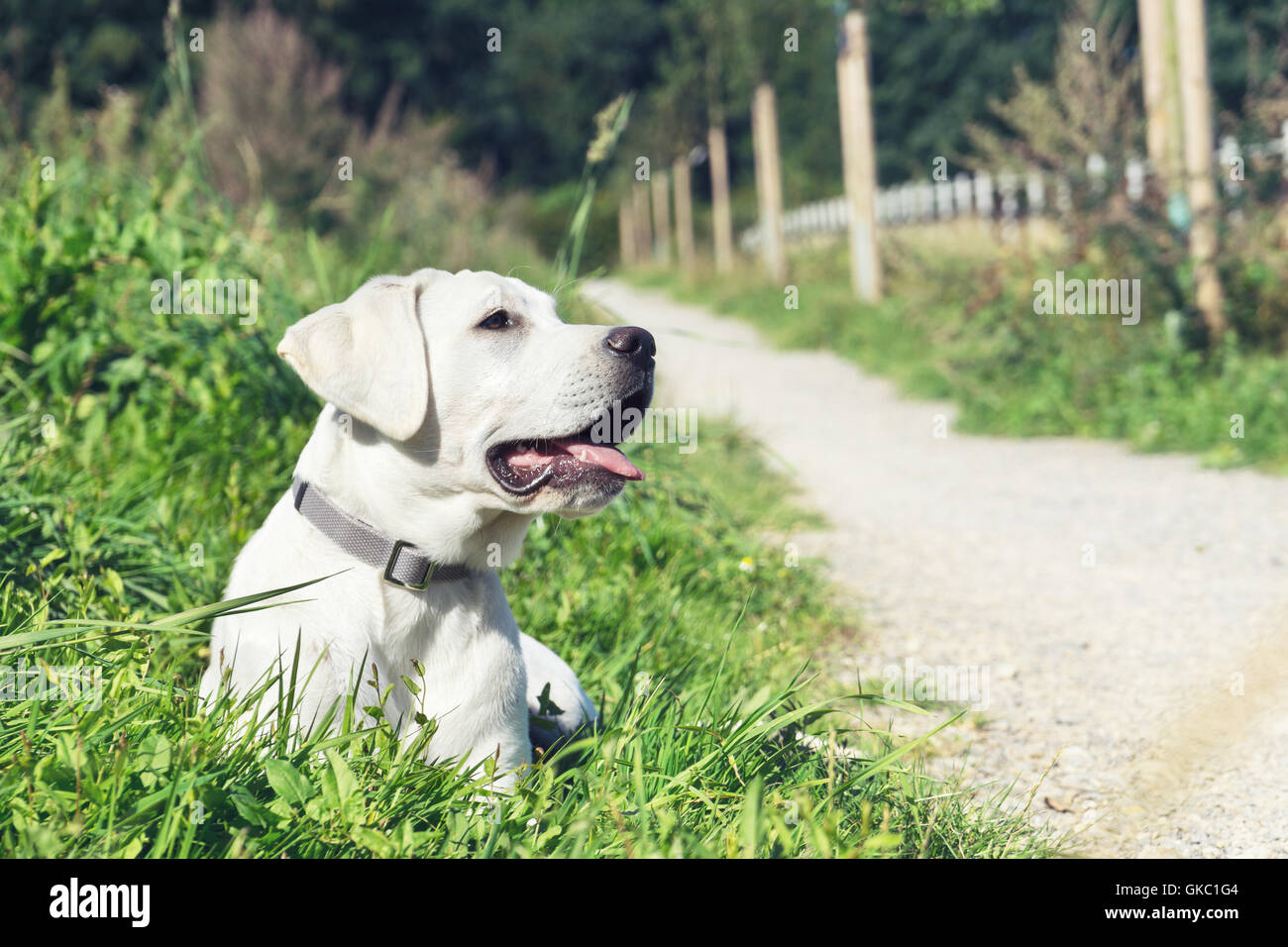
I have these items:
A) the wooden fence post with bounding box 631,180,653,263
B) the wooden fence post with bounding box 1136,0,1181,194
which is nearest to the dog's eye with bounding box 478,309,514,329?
the wooden fence post with bounding box 1136,0,1181,194

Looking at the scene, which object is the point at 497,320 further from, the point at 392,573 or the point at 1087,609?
the point at 1087,609

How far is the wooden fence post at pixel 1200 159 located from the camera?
807cm

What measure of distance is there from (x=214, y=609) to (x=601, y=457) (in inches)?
34.8

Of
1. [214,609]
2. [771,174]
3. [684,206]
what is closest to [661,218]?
[684,206]

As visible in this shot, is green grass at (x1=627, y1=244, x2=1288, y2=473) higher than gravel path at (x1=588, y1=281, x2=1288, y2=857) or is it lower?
higher

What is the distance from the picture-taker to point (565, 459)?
102 inches

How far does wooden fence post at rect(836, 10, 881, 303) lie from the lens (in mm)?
14219

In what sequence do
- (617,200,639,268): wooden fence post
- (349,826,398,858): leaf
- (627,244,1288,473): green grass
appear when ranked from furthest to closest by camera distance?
(617,200,639,268): wooden fence post, (627,244,1288,473): green grass, (349,826,398,858): leaf

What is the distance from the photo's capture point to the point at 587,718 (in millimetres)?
3033

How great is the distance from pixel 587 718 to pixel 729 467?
3.75 m

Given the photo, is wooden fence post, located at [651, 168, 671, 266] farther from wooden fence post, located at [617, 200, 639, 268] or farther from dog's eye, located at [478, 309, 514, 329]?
dog's eye, located at [478, 309, 514, 329]

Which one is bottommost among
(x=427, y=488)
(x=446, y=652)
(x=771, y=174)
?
(x=446, y=652)
